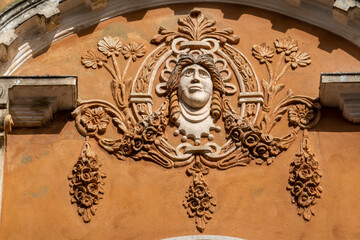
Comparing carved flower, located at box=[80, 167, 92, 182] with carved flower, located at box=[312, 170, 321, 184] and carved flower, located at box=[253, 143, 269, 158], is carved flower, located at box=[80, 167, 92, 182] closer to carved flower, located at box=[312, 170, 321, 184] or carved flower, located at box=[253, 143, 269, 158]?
carved flower, located at box=[253, 143, 269, 158]

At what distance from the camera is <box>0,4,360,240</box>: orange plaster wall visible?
11742 millimetres

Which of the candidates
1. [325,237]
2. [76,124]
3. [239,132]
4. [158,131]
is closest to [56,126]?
[76,124]

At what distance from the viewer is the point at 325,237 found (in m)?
11.7

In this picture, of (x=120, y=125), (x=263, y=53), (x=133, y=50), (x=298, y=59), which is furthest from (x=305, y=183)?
(x=133, y=50)

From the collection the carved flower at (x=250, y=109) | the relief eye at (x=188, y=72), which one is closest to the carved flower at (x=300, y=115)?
the carved flower at (x=250, y=109)

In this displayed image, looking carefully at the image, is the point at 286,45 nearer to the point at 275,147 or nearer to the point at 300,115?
the point at 300,115

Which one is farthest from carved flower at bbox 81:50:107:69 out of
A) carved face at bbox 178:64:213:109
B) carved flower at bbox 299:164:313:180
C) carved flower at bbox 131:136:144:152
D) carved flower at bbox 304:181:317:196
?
carved flower at bbox 304:181:317:196

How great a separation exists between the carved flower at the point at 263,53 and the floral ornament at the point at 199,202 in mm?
1544

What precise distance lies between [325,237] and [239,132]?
1.39 m

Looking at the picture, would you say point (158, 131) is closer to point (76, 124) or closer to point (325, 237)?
point (76, 124)

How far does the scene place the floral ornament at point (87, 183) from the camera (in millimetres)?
11852

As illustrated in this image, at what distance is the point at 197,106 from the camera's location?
40.7 feet

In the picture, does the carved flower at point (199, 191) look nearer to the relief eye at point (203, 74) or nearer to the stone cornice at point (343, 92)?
the relief eye at point (203, 74)

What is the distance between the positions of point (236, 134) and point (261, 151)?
0.31m
